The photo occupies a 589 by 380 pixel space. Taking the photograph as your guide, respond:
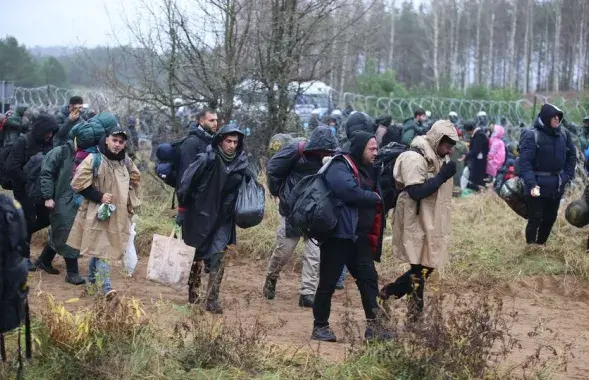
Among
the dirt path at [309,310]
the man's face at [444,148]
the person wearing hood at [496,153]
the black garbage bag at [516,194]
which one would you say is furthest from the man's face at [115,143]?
the person wearing hood at [496,153]

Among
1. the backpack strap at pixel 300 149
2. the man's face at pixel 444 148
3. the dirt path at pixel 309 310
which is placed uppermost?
the man's face at pixel 444 148

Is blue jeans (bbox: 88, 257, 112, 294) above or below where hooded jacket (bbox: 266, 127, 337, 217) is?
below

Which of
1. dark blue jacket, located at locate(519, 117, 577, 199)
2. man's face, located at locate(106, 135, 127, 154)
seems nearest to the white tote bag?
man's face, located at locate(106, 135, 127, 154)

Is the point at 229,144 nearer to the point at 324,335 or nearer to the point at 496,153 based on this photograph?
the point at 324,335

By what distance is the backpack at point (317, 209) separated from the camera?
6.13 m

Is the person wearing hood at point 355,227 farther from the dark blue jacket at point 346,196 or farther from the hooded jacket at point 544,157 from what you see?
the hooded jacket at point 544,157

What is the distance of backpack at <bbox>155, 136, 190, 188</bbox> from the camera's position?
8086 mm

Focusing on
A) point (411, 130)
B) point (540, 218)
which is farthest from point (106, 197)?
point (411, 130)

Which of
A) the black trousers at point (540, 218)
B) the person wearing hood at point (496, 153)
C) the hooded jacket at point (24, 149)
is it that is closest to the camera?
the hooded jacket at point (24, 149)

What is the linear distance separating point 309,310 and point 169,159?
1.95 m

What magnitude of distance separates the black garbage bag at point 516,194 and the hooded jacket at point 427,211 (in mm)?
3079

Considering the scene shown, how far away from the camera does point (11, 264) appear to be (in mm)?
4379

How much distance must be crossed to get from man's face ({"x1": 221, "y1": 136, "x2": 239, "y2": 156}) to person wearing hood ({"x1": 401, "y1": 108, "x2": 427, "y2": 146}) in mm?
8280

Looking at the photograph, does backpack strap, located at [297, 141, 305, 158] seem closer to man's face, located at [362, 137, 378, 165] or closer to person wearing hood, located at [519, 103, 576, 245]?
man's face, located at [362, 137, 378, 165]
